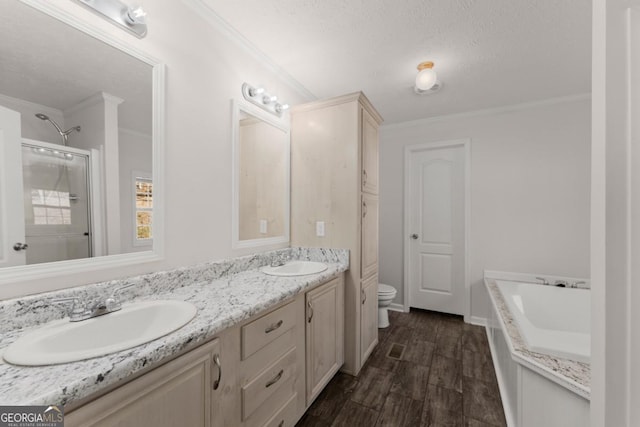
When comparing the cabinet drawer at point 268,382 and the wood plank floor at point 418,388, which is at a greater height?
the cabinet drawer at point 268,382

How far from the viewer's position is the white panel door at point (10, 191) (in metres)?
0.87

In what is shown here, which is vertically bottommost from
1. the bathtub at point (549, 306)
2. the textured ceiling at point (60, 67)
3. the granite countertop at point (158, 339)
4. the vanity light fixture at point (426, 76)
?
the bathtub at point (549, 306)

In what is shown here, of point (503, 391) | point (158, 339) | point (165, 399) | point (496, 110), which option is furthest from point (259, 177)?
point (496, 110)

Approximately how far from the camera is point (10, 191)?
883 mm

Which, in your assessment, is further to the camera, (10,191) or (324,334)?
(324,334)

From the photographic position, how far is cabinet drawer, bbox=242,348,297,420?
1.09m

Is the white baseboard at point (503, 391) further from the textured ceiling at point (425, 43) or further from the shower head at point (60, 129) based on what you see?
the shower head at point (60, 129)

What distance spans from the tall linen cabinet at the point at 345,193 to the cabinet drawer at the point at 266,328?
76 cm

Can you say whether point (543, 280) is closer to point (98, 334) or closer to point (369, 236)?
point (369, 236)

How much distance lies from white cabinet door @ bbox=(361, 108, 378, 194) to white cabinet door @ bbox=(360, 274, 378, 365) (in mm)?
812

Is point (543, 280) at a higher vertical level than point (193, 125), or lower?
lower

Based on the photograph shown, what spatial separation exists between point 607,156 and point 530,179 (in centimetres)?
289

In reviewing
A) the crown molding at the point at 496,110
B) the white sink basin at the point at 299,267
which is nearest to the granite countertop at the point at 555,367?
the white sink basin at the point at 299,267

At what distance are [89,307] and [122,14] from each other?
127cm
